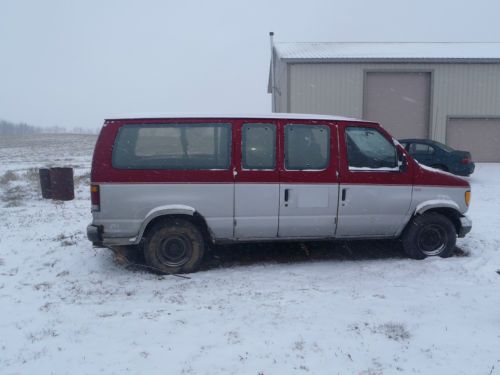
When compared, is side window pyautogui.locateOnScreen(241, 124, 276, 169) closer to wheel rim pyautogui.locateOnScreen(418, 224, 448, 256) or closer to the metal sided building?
wheel rim pyautogui.locateOnScreen(418, 224, 448, 256)

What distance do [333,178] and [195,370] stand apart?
321 centimetres

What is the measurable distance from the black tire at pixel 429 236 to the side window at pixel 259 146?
7.32 ft

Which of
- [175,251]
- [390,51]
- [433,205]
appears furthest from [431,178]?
[390,51]

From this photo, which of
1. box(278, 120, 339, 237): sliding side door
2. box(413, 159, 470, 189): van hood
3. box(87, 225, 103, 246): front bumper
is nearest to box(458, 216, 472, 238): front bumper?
box(413, 159, 470, 189): van hood

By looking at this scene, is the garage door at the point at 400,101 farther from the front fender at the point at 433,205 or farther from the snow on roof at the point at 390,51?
the front fender at the point at 433,205

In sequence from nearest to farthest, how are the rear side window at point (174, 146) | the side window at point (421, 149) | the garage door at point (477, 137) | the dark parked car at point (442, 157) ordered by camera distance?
1. the rear side window at point (174, 146)
2. the dark parked car at point (442, 157)
3. the side window at point (421, 149)
4. the garage door at point (477, 137)

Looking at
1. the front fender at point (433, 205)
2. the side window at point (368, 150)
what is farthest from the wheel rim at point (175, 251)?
the front fender at point (433, 205)

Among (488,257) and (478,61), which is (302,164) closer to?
(488,257)

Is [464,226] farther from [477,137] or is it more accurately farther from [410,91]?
[477,137]

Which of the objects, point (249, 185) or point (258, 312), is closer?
point (258, 312)

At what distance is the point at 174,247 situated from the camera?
5.60 metres

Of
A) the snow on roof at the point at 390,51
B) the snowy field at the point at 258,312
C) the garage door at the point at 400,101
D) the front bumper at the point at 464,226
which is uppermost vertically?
the snow on roof at the point at 390,51

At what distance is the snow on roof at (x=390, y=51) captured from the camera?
798 inches

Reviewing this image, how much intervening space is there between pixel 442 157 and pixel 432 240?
9216 mm
